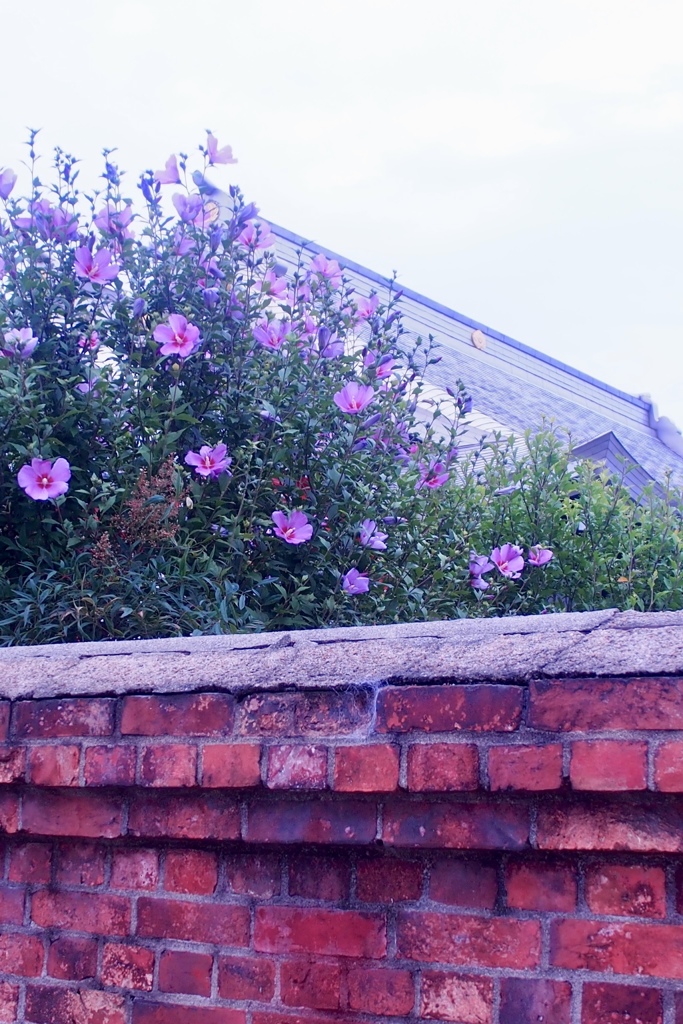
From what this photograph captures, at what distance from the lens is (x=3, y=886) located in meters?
2.25

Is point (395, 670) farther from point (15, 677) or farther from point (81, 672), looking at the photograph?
point (15, 677)

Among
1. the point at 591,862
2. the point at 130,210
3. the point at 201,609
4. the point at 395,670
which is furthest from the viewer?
the point at 130,210

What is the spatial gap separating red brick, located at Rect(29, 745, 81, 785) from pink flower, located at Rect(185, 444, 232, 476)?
1.39m

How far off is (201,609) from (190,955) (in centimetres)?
131

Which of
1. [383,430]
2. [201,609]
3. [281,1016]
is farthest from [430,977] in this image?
[383,430]

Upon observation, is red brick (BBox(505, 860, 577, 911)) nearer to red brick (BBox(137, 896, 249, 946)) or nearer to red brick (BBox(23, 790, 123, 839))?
red brick (BBox(137, 896, 249, 946))

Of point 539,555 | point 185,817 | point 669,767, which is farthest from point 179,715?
point 539,555

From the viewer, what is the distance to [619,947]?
1695 millimetres

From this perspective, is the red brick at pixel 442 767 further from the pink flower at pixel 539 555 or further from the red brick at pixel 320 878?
the pink flower at pixel 539 555

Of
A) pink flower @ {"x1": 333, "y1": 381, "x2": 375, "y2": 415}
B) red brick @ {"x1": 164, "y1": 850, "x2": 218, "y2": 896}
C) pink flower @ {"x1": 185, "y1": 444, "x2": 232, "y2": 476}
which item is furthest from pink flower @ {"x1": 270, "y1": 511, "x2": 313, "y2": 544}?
red brick @ {"x1": 164, "y1": 850, "x2": 218, "y2": 896}

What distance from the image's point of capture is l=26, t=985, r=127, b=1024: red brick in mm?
2078

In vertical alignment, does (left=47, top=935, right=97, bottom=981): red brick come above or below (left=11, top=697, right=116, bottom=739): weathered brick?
below

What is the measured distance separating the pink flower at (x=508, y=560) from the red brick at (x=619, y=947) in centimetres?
232

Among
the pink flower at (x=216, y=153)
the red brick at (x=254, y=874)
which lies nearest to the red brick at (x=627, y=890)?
the red brick at (x=254, y=874)
